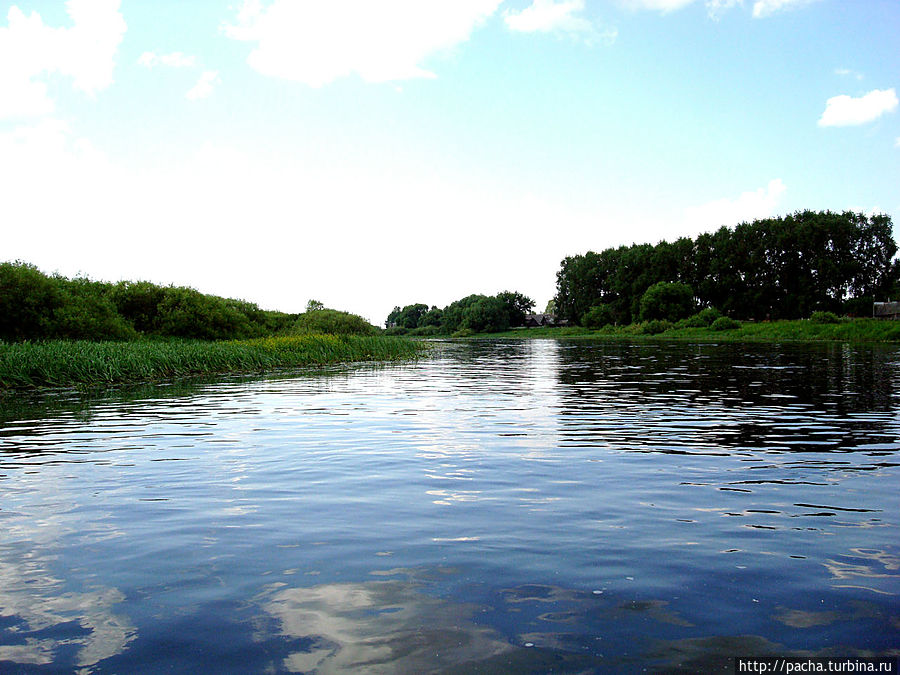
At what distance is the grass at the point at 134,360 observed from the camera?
27.3 m

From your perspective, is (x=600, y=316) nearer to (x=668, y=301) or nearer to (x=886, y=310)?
(x=668, y=301)

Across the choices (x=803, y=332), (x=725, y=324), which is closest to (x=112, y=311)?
(x=803, y=332)

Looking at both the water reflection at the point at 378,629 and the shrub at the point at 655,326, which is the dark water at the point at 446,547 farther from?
the shrub at the point at 655,326

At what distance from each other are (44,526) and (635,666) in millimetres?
7059

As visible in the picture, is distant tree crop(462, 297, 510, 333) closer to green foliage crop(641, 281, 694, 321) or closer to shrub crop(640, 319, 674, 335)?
green foliage crop(641, 281, 694, 321)

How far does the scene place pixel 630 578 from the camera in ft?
20.0

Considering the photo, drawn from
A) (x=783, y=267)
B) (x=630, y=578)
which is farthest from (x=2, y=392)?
(x=783, y=267)

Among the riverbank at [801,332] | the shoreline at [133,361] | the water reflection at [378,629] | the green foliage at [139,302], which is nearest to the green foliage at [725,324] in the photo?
the riverbank at [801,332]

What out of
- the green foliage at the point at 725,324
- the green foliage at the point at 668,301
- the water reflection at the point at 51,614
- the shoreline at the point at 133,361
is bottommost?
the water reflection at the point at 51,614

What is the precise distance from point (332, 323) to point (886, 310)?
86683 millimetres

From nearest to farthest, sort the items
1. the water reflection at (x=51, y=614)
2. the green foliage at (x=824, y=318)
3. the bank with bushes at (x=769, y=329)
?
the water reflection at (x=51, y=614), the bank with bushes at (x=769, y=329), the green foliage at (x=824, y=318)

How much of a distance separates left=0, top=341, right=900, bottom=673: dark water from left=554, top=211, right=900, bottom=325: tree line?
342ft

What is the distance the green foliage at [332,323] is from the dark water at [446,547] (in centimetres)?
4742

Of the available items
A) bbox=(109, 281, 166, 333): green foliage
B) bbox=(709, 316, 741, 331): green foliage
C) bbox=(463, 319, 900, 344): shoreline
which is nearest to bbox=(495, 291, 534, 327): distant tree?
bbox=(463, 319, 900, 344): shoreline
